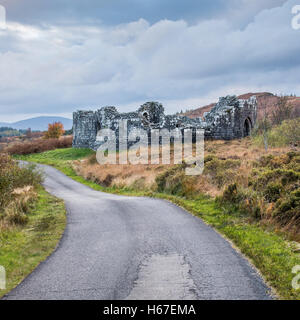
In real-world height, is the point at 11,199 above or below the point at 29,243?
above

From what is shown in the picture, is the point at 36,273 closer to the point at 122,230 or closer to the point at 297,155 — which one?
the point at 122,230

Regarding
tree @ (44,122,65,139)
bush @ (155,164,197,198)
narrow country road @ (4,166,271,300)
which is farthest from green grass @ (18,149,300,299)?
tree @ (44,122,65,139)

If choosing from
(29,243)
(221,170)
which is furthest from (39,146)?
(29,243)

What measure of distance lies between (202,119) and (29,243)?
32.1 metres

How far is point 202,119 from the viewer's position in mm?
40688

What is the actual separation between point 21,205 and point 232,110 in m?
25.9

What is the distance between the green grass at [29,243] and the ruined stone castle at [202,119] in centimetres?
2330

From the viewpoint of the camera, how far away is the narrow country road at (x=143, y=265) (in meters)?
6.98

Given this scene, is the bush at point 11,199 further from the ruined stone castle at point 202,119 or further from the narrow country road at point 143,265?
the ruined stone castle at point 202,119

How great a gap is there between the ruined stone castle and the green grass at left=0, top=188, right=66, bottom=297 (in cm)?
2330

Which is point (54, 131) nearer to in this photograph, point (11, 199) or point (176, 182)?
point (176, 182)

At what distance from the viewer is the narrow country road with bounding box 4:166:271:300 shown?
275 inches

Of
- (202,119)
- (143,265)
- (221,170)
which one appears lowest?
(143,265)
